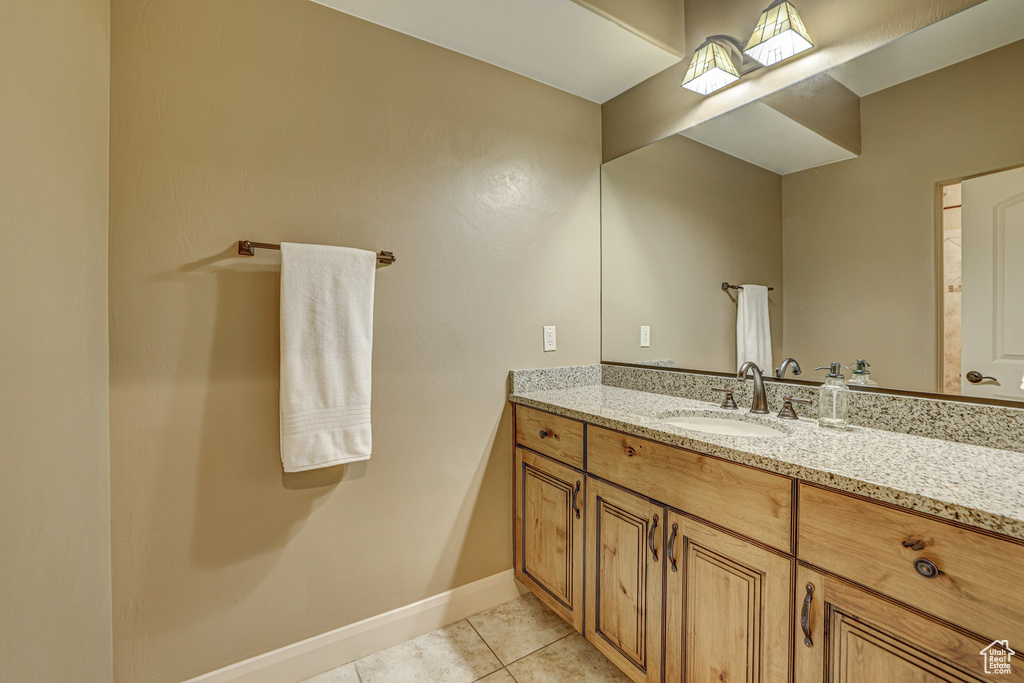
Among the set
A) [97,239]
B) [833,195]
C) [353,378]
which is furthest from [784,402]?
[97,239]

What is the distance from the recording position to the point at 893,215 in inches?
52.7

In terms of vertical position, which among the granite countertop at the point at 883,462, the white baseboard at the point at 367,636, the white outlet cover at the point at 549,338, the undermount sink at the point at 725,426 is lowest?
the white baseboard at the point at 367,636

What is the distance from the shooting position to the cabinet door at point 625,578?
4.28ft

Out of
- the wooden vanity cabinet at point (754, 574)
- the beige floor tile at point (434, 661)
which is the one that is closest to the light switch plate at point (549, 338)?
the wooden vanity cabinet at point (754, 574)

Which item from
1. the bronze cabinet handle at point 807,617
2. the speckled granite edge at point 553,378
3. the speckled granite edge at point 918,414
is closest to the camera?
the bronze cabinet handle at point 807,617

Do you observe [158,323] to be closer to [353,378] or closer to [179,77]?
[353,378]

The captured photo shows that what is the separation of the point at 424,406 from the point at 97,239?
3.50 feet

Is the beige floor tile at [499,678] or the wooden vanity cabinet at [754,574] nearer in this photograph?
the wooden vanity cabinet at [754,574]

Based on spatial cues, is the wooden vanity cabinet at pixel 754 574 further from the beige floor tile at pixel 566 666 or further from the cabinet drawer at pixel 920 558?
the beige floor tile at pixel 566 666

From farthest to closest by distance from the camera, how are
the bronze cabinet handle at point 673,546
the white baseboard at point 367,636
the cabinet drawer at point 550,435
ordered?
1. the cabinet drawer at point 550,435
2. the white baseboard at point 367,636
3. the bronze cabinet handle at point 673,546

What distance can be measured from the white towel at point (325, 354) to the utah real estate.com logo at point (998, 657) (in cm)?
149

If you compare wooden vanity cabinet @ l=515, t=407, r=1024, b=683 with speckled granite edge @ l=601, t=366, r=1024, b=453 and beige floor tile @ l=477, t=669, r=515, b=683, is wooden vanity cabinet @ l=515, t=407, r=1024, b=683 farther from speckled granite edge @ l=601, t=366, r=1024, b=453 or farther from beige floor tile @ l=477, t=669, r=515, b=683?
speckled granite edge @ l=601, t=366, r=1024, b=453

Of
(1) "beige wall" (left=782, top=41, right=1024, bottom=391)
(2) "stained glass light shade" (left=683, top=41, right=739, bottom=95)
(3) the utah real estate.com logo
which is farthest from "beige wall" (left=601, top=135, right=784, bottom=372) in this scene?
(3) the utah real estate.com logo

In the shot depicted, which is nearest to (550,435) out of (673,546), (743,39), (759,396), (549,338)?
(549,338)
